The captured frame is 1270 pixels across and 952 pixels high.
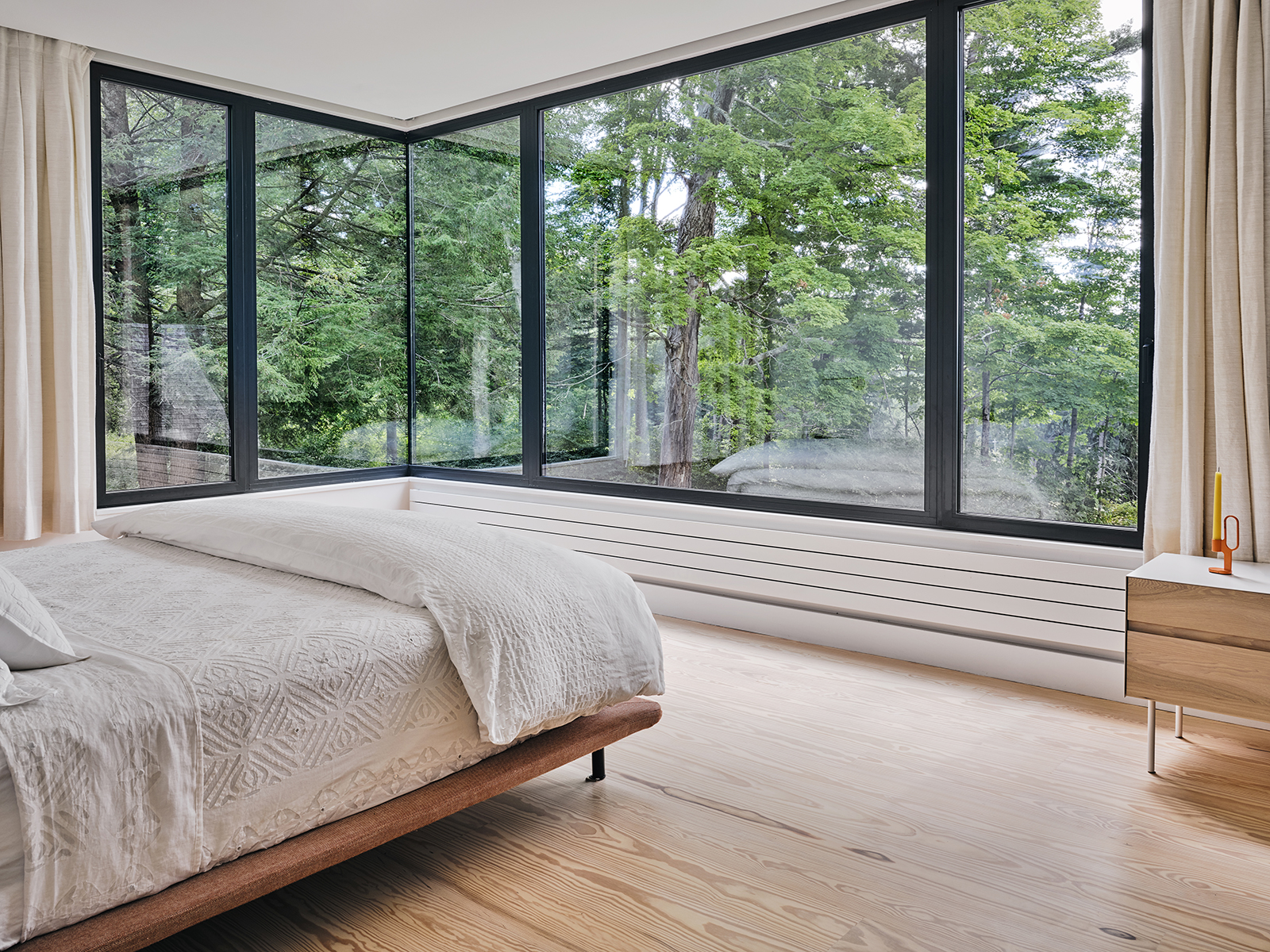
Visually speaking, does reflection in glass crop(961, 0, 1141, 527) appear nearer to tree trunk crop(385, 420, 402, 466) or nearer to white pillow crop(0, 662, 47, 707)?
white pillow crop(0, 662, 47, 707)

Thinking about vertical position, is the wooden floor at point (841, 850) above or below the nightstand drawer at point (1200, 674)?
below

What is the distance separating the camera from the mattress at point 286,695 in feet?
4.86

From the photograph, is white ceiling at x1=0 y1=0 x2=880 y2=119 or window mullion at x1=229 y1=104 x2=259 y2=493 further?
window mullion at x1=229 y1=104 x2=259 y2=493

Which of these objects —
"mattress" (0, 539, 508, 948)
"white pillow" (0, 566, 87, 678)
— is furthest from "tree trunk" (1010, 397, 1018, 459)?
"white pillow" (0, 566, 87, 678)

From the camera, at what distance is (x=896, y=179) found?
3.46 metres

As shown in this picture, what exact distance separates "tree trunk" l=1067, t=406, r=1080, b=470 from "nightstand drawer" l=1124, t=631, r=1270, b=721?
87 cm

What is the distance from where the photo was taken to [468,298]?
16.6 ft

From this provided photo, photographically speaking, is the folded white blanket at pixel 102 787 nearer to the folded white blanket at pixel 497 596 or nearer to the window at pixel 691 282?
the folded white blanket at pixel 497 596

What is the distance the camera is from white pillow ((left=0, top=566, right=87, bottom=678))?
1490 mm

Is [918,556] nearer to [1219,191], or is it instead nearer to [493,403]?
[1219,191]

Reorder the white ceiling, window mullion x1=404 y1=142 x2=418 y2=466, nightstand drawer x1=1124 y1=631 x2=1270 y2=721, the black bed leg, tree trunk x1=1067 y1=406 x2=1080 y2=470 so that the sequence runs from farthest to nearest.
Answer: window mullion x1=404 y1=142 x2=418 y2=466, the white ceiling, tree trunk x1=1067 y1=406 x2=1080 y2=470, the black bed leg, nightstand drawer x1=1124 y1=631 x2=1270 y2=721

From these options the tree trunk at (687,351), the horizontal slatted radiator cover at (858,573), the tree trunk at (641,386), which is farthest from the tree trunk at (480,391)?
the tree trunk at (687,351)

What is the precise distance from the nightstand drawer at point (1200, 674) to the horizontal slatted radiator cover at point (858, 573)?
1.91 ft

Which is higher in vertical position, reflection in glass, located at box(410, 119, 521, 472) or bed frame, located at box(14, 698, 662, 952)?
reflection in glass, located at box(410, 119, 521, 472)
